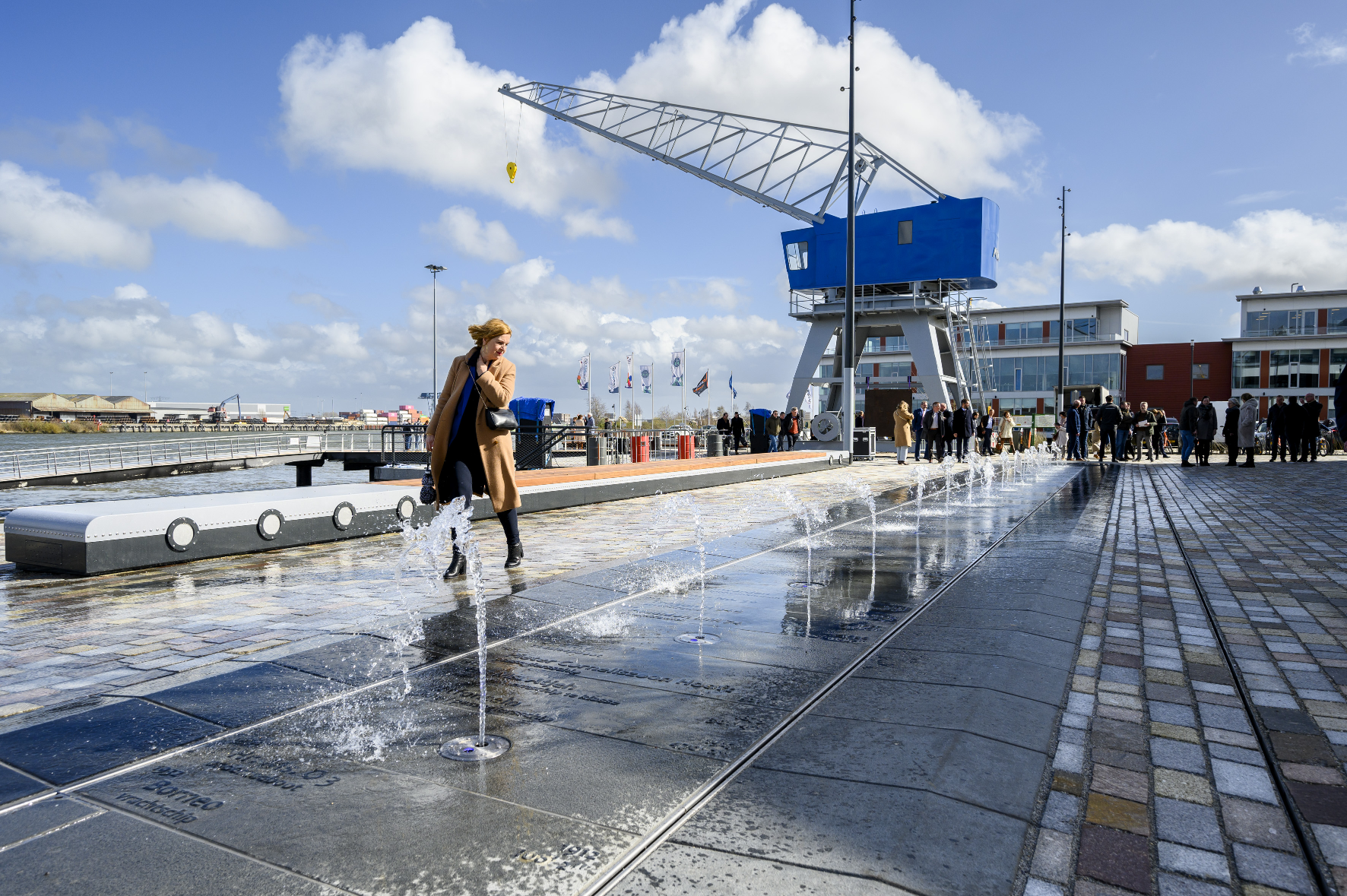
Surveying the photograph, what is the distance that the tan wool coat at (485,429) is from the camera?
5.85 meters

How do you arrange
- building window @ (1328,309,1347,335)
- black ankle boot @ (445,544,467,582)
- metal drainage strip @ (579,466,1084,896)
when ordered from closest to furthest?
metal drainage strip @ (579,466,1084,896), black ankle boot @ (445,544,467,582), building window @ (1328,309,1347,335)

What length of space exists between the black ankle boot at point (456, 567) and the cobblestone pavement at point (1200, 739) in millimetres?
4131

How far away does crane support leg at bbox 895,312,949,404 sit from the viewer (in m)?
39.2

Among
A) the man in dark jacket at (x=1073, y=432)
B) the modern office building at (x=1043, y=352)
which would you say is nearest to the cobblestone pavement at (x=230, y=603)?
the man in dark jacket at (x=1073, y=432)

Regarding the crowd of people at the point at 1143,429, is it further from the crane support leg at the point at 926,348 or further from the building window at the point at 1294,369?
the building window at the point at 1294,369

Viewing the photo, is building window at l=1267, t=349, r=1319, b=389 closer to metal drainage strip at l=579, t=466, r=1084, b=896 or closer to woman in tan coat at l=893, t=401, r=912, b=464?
woman in tan coat at l=893, t=401, r=912, b=464

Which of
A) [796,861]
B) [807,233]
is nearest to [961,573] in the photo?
[796,861]

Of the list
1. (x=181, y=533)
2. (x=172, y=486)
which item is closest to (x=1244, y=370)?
(x=172, y=486)

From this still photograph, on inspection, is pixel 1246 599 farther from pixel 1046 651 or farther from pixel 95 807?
pixel 95 807

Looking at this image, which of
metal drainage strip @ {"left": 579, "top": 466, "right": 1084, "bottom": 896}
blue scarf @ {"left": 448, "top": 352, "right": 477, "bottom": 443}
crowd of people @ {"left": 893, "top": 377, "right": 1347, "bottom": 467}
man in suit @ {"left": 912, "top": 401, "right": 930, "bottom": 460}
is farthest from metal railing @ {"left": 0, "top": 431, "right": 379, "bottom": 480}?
metal drainage strip @ {"left": 579, "top": 466, "right": 1084, "bottom": 896}

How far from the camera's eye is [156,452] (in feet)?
111

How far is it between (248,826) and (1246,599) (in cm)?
599

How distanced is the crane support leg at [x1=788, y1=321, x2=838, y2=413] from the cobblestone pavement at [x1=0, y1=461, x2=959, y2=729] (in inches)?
1307

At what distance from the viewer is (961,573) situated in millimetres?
6066
